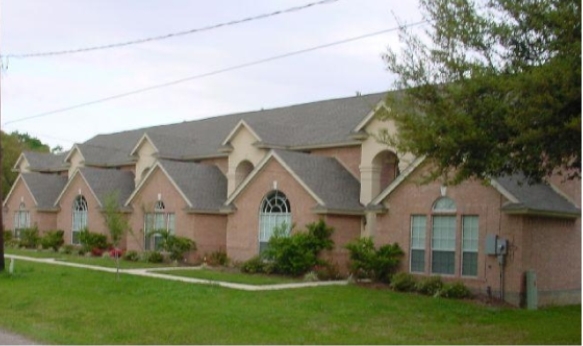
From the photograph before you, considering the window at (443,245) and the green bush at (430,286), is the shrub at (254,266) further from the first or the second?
the green bush at (430,286)

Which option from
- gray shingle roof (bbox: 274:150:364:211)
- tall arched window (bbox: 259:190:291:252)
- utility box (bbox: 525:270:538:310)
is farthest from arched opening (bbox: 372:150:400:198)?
utility box (bbox: 525:270:538:310)

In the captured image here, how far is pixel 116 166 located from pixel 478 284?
28.3m

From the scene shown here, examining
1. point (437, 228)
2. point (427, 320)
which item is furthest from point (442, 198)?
point (427, 320)

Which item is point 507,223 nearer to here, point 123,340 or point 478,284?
point 478,284

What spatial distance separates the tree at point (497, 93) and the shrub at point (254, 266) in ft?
46.0

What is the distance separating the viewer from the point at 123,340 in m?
14.8

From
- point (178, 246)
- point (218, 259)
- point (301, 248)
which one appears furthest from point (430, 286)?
point (178, 246)

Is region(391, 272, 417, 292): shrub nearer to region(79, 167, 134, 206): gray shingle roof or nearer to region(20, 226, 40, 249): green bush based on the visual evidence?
region(79, 167, 134, 206): gray shingle roof

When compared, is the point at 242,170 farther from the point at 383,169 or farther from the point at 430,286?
the point at 430,286

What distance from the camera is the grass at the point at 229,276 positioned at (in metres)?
26.4

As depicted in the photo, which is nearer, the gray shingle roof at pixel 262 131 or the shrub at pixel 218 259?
the shrub at pixel 218 259

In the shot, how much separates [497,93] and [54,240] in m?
34.4

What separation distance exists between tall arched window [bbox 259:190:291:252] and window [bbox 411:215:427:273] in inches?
237

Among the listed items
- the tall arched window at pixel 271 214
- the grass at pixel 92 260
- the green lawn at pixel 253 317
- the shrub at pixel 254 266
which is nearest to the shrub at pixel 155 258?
the grass at pixel 92 260
